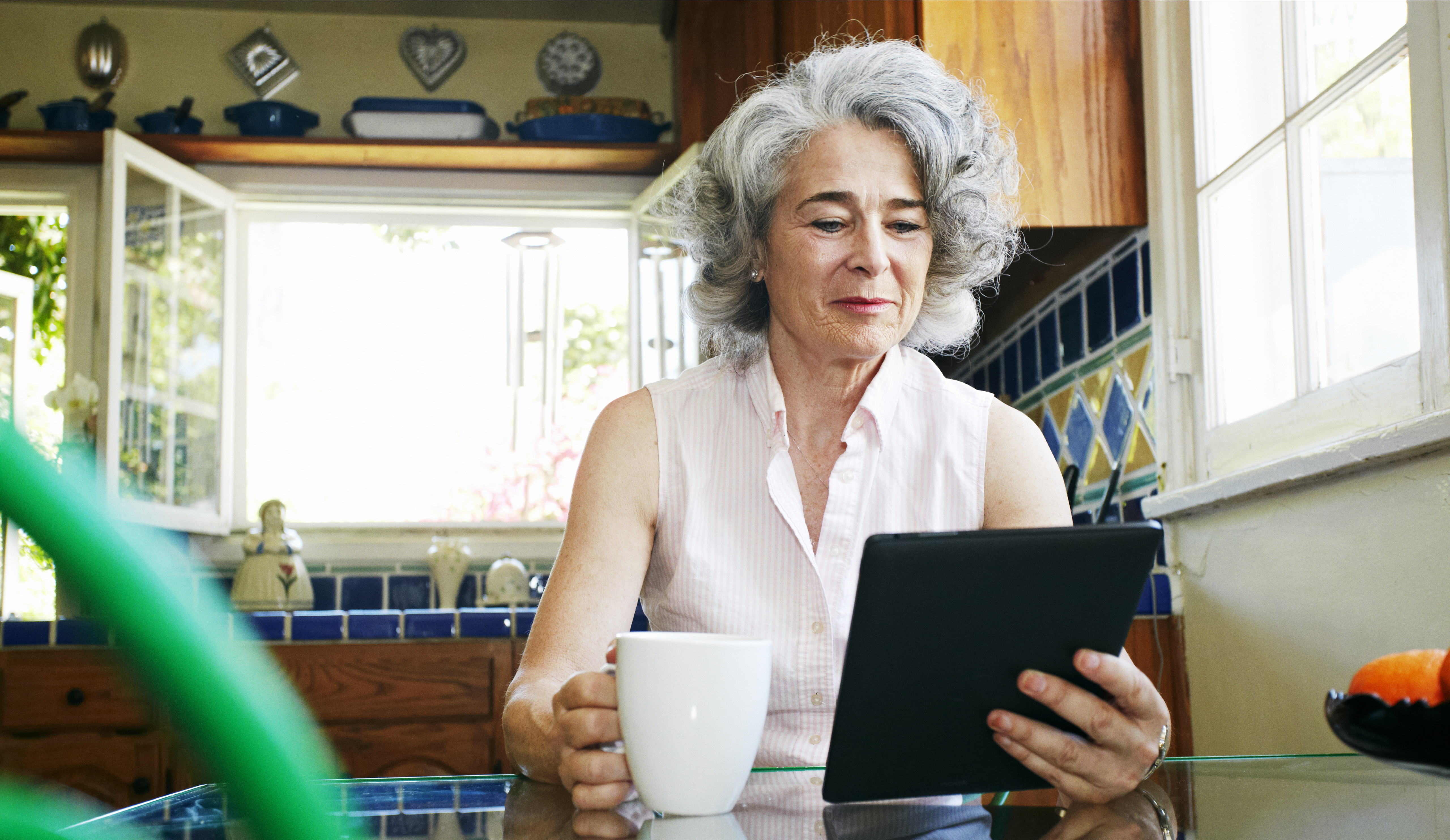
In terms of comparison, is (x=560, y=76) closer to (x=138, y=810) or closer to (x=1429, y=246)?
(x=1429, y=246)

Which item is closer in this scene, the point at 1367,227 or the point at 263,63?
the point at 1367,227

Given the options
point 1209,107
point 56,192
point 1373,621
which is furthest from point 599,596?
point 56,192

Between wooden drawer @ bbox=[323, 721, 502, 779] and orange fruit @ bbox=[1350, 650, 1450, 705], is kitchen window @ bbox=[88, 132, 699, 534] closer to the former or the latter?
wooden drawer @ bbox=[323, 721, 502, 779]

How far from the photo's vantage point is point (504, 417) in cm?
364

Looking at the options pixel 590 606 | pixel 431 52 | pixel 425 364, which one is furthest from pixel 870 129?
pixel 425 364

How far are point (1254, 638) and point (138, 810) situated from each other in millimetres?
1429

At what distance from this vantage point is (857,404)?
52.1 inches

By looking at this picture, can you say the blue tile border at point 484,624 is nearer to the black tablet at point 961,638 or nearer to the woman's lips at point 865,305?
the woman's lips at point 865,305

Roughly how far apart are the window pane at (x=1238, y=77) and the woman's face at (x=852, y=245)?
77cm

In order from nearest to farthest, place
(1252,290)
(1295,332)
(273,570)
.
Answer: (1295,332), (1252,290), (273,570)

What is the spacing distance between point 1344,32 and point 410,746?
6.60ft

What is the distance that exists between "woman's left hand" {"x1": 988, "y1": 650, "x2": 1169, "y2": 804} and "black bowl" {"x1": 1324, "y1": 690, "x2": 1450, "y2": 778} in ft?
0.63

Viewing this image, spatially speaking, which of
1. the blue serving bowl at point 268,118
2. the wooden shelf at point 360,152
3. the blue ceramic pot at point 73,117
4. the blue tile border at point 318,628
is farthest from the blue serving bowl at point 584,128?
the blue tile border at point 318,628

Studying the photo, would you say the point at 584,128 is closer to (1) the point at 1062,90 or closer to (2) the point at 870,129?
(1) the point at 1062,90
